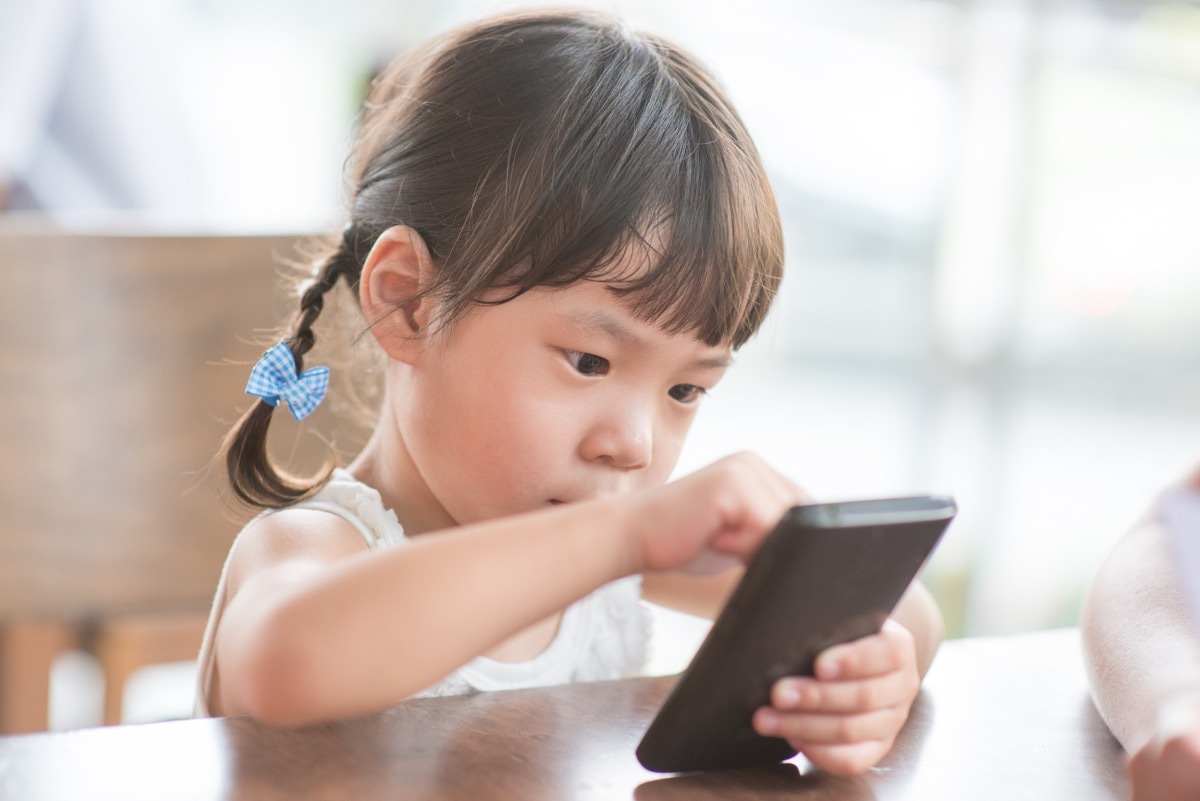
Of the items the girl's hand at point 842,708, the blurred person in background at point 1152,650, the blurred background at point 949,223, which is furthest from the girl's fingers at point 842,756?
the blurred background at point 949,223

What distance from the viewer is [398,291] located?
870 mm

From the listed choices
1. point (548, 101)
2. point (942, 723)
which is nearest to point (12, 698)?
point (548, 101)

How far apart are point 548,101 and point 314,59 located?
2.10 m

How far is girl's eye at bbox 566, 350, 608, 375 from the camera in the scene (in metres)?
0.78

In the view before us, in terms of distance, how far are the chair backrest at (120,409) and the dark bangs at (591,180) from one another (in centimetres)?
34

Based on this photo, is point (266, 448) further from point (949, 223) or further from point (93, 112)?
point (949, 223)

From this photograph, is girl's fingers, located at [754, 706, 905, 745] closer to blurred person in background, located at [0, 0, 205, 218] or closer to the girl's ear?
the girl's ear

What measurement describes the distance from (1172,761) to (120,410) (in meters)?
0.95

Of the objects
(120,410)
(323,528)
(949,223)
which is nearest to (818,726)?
(323,528)

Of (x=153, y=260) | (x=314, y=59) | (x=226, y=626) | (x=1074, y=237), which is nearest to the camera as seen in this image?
(x=226, y=626)

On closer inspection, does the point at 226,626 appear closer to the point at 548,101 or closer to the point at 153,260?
the point at 548,101

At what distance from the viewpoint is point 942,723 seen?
2.18ft

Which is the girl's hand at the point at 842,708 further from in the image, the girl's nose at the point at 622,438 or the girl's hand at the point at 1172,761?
the girl's nose at the point at 622,438

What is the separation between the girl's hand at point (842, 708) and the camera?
548 millimetres
